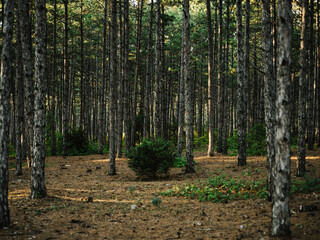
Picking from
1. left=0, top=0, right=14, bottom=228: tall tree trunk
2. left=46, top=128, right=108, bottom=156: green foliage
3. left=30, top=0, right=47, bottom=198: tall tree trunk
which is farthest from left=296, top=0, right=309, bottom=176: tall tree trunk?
left=46, top=128, right=108, bottom=156: green foliage

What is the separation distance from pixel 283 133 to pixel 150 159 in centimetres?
697

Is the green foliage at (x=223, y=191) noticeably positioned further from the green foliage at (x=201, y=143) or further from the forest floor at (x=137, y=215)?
the green foliage at (x=201, y=143)

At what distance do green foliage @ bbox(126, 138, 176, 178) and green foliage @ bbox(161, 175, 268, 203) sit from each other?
7.41 feet

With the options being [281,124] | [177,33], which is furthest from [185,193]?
[177,33]

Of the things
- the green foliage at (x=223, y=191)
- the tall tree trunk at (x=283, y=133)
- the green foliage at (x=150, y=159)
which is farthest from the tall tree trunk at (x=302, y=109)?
the tall tree trunk at (x=283, y=133)

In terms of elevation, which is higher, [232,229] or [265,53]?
[265,53]

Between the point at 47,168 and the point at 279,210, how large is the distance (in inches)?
498

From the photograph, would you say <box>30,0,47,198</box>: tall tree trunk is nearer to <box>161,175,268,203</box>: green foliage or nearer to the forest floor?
the forest floor

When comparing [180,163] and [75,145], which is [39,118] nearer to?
[180,163]

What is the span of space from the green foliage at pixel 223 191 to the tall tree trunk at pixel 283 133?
9.39 feet

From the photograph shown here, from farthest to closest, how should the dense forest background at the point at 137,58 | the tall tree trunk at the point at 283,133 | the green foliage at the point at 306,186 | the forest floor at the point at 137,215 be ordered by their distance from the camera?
the dense forest background at the point at 137,58 < the green foliage at the point at 306,186 < the forest floor at the point at 137,215 < the tall tree trunk at the point at 283,133

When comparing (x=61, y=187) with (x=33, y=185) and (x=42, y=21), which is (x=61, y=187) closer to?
(x=33, y=185)

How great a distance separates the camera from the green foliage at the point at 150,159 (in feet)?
34.6

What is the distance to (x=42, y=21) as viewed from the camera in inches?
290
